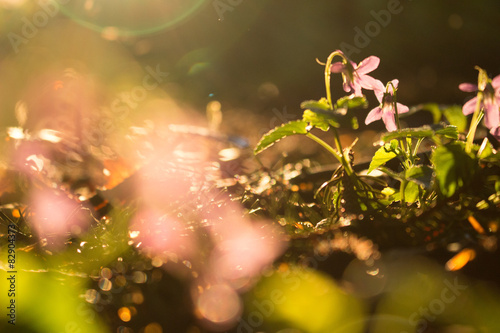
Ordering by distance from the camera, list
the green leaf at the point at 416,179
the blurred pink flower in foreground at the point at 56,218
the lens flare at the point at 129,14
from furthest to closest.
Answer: the lens flare at the point at 129,14 < the blurred pink flower in foreground at the point at 56,218 < the green leaf at the point at 416,179

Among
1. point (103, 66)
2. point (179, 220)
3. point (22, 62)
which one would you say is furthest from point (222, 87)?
point (179, 220)

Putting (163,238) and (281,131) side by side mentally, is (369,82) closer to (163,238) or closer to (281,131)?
(281,131)

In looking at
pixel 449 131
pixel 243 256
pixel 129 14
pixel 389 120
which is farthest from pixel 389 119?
pixel 129 14

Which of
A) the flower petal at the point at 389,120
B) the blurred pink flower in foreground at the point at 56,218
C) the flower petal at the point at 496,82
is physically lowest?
the blurred pink flower in foreground at the point at 56,218

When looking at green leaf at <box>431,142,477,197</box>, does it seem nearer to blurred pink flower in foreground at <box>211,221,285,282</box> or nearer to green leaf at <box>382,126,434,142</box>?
green leaf at <box>382,126,434,142</box>

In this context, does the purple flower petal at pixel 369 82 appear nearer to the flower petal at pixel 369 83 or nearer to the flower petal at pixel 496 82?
the flower petal at pixel 369 83

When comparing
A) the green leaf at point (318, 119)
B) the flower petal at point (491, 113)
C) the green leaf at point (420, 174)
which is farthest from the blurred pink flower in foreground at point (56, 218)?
the flower petal at point (491, 113)
